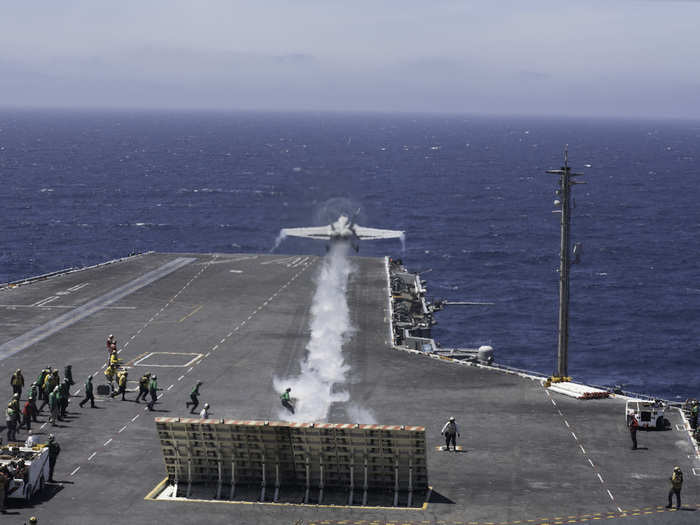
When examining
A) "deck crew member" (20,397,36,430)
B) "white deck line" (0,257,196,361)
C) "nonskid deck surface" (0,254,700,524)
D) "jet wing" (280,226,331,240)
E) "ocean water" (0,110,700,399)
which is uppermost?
"jet wing" (280,226,331,240)

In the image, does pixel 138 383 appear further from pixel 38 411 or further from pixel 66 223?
pixel 66 223

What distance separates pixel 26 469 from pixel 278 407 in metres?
14.9

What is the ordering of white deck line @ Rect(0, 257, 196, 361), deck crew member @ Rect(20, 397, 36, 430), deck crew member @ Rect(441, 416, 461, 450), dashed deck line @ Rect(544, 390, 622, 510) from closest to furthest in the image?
dashed deck line @ Rect(544, 390, 622, 510) < deck crew member @ Rect(441, 416, 461, 450) < deck crew member @ Rect(20, 397, 36, 430) < white deck line @ Rect(0, 257, 196, 361)

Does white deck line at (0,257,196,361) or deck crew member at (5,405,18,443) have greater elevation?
deck crew member at (5,405,18,443)

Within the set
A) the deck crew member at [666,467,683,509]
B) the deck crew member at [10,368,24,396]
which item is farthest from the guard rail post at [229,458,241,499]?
the deck crew member at [10,368,24,396]

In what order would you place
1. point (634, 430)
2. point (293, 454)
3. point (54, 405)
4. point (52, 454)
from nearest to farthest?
point (293, 454)
point (52, 454)
point (634, 430)
point (54, 405)

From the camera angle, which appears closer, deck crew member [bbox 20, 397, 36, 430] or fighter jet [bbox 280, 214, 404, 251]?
deck crew member [bbox 20, 397, 36, 430]

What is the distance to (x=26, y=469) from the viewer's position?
36.5 m

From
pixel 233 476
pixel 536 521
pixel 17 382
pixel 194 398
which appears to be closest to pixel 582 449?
pixel 536 521

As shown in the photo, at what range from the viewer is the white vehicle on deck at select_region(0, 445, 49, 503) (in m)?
36.2

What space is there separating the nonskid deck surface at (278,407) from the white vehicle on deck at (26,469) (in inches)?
21.8

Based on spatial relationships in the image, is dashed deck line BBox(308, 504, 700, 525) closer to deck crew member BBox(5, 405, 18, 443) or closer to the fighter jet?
deck crew member BBox(5, 405, 18, 443)

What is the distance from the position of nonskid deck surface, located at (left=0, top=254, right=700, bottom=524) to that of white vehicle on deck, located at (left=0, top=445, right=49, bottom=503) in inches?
21.8

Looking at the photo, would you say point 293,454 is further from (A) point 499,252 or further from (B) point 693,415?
Answer: (A) point 499,252
